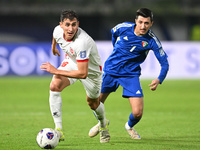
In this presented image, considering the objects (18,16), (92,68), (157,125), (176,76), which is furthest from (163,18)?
(92,68)

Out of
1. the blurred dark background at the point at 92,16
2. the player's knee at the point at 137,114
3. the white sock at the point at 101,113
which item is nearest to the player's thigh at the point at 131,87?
the player's knee at the point at 137,114

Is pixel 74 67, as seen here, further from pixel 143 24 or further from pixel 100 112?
pixel 143 24

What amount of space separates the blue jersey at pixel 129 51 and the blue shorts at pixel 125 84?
8cm

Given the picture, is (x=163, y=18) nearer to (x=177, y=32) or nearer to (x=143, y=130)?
(x=177, y=32)

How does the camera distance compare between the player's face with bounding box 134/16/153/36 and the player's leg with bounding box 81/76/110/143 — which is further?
the player's face with bounding box 134/16/153/36

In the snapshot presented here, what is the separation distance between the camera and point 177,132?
7.44 metres

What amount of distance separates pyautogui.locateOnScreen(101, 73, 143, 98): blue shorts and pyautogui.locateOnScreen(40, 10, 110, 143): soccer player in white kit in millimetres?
449

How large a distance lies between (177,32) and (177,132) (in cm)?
2373

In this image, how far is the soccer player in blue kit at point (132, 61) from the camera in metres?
6.55

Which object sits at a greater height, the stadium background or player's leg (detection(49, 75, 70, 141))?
player's leg (detection(49, 75, 70, 141))

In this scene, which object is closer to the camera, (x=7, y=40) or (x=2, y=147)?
(x=2, y=147)

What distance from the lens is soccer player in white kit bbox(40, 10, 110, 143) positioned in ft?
18.7

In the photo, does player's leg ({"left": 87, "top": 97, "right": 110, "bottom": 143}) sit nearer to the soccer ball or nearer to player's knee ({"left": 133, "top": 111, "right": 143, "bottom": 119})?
player's knee ({"left": 133, "top": 111, "right": 143, "bottom": 119})

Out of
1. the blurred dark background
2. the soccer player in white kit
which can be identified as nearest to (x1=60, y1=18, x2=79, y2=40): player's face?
the soccer player in white kit
